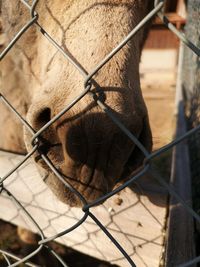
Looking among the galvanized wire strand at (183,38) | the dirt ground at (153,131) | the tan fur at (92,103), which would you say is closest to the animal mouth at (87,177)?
the tan fur at (92,103)

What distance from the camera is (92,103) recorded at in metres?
1.02

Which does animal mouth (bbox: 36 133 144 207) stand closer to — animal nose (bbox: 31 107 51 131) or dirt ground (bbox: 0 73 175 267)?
animal nose (bbox: 31 107 51 131)

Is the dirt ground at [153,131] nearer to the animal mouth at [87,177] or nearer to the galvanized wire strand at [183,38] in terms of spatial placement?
the animal mouth at [87,177]

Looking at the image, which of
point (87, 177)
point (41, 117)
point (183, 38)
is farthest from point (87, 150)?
point (183, 38)

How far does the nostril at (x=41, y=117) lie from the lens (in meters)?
1.15

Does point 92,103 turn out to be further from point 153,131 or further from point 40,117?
point 153,131

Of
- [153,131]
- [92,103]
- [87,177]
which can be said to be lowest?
[87,177]

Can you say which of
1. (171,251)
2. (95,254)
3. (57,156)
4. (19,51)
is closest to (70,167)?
(57,156)

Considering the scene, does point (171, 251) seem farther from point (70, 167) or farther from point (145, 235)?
point (70, 167)

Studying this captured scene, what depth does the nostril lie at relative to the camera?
1.15 m

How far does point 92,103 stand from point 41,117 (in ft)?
0.78

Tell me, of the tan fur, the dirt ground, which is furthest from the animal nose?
the dirt ground

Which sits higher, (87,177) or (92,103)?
(92,103)

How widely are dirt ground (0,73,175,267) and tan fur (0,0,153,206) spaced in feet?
1.33
